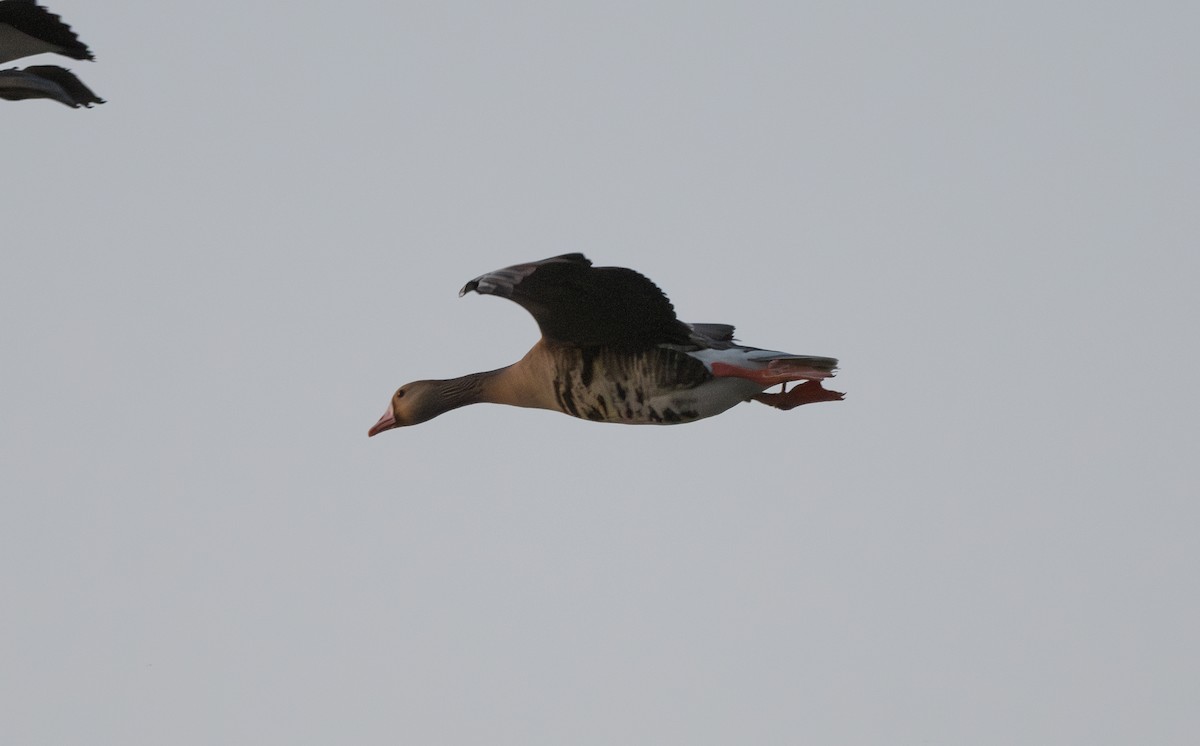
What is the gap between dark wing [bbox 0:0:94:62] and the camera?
6.22 metres

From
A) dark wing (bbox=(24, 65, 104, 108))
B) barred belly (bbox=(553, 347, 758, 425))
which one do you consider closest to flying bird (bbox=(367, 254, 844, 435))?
barred belly (bbox=(553, 347, 758, 425))

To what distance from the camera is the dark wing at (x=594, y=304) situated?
690cm

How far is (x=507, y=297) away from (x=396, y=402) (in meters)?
3.21

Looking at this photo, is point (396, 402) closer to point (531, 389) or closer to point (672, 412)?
point (531, 389)

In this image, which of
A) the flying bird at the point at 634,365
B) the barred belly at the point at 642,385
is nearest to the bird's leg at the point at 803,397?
the flying bird at the point at 634,365

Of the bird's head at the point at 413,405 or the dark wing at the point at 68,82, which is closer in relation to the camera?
the dark wing at the point at 68,82

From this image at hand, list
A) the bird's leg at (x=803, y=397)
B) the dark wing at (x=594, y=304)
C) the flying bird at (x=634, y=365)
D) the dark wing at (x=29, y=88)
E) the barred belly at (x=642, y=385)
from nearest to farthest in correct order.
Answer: the dark wing at (x=29, y=88) < the dark wing at (x=594, y=304) < the flying bird at (x=634, y=365) < the barred belly at (x=642, y=385) < the bird's leg at (x=803, y=397)

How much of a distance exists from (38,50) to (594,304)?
2940mm

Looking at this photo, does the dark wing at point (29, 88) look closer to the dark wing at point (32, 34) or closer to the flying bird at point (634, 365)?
the dark wing at point (32, 34)

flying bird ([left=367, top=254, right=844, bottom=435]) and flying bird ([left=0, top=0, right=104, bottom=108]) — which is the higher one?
flying bird ([left=0, top=0, right=104, bottom=108])

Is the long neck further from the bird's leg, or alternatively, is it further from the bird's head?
the bird's leg

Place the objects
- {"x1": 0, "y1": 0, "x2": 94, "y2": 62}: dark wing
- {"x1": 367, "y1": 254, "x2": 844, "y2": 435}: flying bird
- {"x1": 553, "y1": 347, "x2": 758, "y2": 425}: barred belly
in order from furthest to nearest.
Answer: {"x1": 553, "y1": 347, "x2": 758, "y2": 425}: barred belly
{"x1": 367, "y1": 254, "x2": 844, "y2": 435}: flying bird
{"x1": 0, "y1": 0, "x2": 94, "y2": 62}: dark wing

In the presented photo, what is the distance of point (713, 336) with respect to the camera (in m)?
8.66

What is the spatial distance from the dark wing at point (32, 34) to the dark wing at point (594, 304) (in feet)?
7.27
